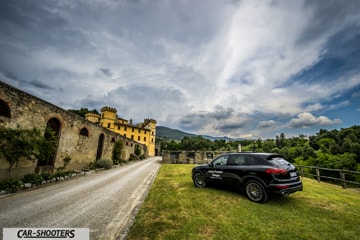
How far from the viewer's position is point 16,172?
23.7 feet

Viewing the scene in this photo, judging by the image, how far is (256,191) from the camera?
4.98m

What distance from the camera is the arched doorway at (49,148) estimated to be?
7875mm

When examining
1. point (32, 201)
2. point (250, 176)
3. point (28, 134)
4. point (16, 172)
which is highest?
point (28, 134)

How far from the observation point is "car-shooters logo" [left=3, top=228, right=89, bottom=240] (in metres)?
3.07

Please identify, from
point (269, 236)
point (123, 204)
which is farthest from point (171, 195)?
point (269, 236)

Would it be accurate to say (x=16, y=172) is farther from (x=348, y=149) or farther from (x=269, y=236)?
(x=348, y=149)

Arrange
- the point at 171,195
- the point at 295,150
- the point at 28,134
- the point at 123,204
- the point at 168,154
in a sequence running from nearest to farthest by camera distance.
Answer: the point at 123,204 < the point at 171,195 < the point at 28,134 < the point at 168,154 < the point at 295,150

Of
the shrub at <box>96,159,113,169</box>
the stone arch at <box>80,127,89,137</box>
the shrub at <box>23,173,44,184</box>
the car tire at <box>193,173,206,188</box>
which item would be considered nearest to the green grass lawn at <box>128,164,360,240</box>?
the car tire at <box>193,173,206,188</box>

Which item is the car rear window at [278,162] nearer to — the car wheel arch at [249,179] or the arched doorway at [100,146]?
the car wheel arch at [249,179]

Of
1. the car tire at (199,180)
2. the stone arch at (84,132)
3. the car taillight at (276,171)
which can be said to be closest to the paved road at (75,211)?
the car tire at (199,180)

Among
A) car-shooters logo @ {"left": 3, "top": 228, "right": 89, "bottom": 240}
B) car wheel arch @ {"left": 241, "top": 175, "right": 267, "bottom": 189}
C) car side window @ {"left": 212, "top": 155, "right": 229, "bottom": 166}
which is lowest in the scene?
car-shooters logo @ {"left": 3, "top": 228, "right": 89, "bottom": 240}

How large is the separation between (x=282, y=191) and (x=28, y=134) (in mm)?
10283

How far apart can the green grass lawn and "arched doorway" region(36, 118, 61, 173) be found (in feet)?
22.0

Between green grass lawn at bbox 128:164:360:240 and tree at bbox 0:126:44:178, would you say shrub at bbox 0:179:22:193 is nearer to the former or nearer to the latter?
tree at bbox 0:126:44:178
